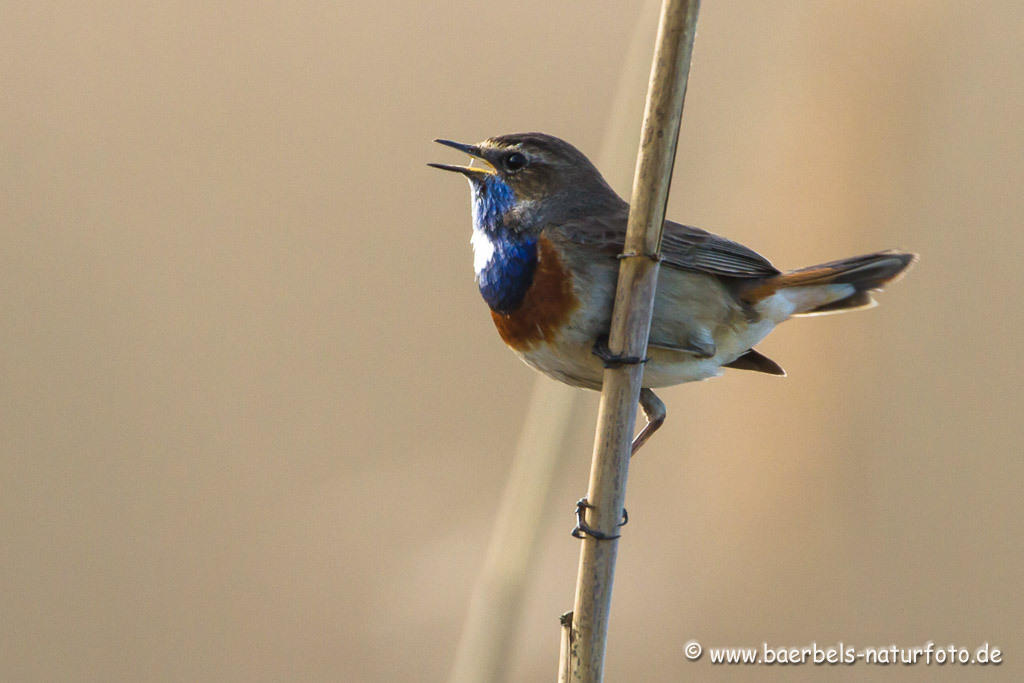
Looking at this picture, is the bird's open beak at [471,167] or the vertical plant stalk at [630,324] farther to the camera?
the bird's open beak at [471,167]

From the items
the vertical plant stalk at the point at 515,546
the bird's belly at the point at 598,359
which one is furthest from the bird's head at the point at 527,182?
the vertical plant stalk at the point at 515,546

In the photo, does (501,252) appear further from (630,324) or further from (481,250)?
(630,324)

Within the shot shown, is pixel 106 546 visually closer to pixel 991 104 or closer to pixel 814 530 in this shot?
pixel 814 530

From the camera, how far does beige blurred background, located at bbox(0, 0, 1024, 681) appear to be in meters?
2.46

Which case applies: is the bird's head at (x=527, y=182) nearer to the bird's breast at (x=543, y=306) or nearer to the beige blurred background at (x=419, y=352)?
the bird's breast at (x=543, y=306)

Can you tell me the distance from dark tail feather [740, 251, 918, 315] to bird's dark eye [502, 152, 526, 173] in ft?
2.04

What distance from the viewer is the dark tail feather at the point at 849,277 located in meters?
2.08

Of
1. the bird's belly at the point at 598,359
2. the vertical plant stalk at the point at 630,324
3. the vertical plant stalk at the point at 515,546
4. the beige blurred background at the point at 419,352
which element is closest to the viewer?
the vertical plant stalk at the point at 630,324

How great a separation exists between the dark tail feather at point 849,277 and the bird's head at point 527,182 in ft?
1.41

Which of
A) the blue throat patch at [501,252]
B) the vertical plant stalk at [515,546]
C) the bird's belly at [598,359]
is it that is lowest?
the vertical plant stalk at [515,546]

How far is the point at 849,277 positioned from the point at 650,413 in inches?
23.1

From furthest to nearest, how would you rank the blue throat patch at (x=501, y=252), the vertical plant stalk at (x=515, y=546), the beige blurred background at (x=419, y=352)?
the beige blurred background at (x=419, y=352)
the blue throat patch at (x=501, y=252)
the vertical plant stalk at (x=515, y=546)

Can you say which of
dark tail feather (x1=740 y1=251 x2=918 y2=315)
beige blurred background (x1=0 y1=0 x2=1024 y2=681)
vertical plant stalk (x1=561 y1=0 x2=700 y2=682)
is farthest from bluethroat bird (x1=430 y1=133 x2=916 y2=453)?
vertical plant stalk (x1=561 y1=0 x2=700 y2=682)

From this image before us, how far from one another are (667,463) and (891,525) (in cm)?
66
